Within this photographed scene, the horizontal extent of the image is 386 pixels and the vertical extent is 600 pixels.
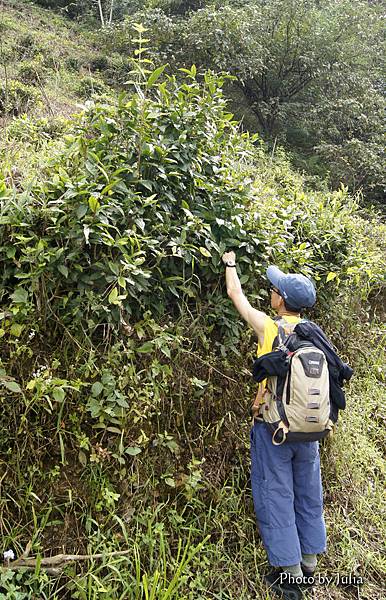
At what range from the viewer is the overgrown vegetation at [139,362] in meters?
2.08

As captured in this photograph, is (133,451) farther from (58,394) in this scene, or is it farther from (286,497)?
(286,497)

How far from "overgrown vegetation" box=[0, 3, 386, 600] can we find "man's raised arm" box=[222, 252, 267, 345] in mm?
85

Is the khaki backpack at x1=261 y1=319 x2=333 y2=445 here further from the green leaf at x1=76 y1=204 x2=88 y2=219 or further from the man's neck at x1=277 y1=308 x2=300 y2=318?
the green leaf at x1=76 y1=204 x2=88 y2=219

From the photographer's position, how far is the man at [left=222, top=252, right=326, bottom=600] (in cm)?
237

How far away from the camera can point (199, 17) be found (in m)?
8.28

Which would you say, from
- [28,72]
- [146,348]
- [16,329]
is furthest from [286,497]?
[28,72]

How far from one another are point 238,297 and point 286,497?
1118mm

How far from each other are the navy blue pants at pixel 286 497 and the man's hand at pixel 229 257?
37.6 inches

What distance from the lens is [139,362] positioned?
240 cm

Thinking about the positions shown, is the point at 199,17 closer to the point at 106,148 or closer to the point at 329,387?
the point at 106,148

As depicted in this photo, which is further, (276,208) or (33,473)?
(276,208)

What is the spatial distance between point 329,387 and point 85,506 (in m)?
1.38

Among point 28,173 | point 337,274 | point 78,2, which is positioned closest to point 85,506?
point 28,173

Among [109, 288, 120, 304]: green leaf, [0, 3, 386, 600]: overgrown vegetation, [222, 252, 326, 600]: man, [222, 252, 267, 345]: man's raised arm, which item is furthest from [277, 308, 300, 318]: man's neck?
[109, 288, 120, 304]: green leaf
